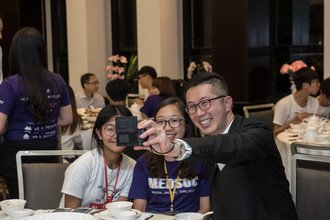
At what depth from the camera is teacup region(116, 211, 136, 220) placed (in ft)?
6.70

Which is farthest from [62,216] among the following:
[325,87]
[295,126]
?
[325,87]

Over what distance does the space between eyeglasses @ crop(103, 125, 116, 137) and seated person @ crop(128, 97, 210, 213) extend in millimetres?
216

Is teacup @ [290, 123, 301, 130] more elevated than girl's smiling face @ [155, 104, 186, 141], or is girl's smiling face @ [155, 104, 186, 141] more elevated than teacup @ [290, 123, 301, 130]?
girl's smiling face @ [155, 104, 186, 141]

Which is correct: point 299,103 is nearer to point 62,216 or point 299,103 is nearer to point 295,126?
point 295,126

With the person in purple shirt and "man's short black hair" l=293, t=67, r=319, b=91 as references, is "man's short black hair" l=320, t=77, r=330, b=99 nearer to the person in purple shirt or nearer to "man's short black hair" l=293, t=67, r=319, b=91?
"man's short black hair" l=293, t=67, r=319, b=91

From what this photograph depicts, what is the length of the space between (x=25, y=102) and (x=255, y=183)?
1644mm

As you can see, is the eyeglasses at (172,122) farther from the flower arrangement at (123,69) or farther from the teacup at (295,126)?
the flower arrangement at (123,69)

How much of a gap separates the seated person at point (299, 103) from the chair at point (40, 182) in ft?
9.01

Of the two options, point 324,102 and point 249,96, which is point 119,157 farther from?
point 249,96

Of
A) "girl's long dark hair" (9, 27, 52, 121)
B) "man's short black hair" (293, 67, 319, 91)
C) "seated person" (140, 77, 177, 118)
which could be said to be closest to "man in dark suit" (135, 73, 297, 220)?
"girl's long dark hair" (9, 27, 52, 121)

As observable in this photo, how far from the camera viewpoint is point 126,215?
6.72ft

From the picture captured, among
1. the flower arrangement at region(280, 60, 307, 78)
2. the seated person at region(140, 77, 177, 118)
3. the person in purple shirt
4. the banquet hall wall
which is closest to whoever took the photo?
the person in purple shirt

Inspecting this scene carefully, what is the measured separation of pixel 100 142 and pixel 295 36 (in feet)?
15.1

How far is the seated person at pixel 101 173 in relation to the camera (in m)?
2.78
